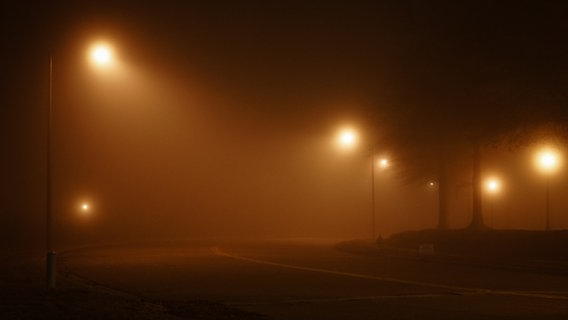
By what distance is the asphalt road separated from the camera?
1603cm

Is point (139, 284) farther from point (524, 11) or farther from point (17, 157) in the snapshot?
point (17, 157)

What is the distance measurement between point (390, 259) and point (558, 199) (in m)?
58.1

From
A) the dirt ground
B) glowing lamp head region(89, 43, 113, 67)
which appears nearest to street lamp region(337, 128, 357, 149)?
glowing lamp head region(89, 43, 113, 67)

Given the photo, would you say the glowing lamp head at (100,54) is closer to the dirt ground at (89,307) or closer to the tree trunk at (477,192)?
the dirt ground at (89,307)

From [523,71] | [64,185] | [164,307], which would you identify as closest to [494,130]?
[523,71]

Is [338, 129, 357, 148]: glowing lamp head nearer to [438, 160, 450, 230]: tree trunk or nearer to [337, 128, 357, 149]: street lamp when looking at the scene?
[337, 128, 357, 149]: street lamp

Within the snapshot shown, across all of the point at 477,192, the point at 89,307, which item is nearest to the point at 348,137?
the point at 477,192

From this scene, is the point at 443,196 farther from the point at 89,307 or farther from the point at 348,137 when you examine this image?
the point at 89,307

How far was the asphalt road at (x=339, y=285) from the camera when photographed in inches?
631

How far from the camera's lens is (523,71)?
3047 centimetres

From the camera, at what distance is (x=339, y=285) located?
21516 millimetres

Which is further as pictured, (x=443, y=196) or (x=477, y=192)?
(x=443, y=196)

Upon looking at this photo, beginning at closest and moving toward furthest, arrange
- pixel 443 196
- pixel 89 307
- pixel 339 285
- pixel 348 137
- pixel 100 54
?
1. pixel 89 307
2. pixel 339 285
3. pixel 100 54
4. pixel 443 196
5. pixel 348 137

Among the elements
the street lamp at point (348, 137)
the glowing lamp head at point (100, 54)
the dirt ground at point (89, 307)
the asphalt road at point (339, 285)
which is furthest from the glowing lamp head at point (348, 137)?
the dirt ground at point (89, 307)
